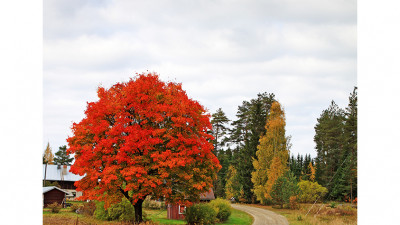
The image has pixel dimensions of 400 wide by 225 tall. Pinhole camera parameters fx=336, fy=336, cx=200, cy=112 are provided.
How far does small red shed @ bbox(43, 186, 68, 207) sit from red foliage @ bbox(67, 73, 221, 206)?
809 inches

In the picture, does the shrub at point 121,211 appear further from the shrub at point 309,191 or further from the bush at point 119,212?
the shrub at point 309,191

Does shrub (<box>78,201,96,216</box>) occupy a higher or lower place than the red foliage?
lower

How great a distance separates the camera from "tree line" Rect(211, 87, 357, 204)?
39125 millimetres

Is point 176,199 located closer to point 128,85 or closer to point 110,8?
point 128,85

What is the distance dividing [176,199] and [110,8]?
1043 centimetres

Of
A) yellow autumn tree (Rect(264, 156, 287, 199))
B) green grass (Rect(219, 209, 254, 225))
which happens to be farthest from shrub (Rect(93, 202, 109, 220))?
yellow autumn tree (Rect(264, 156, 287, 199))

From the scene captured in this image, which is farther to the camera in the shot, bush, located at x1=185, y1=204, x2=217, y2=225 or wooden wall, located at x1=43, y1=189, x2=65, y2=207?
wooden wall, located at x1=43, y1=189, x2=65, y2=207

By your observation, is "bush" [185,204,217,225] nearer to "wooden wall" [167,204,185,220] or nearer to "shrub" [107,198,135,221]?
"shrub" [107,198,135,221]

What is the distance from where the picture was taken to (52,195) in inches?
1417

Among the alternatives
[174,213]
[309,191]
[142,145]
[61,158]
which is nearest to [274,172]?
[309,191]

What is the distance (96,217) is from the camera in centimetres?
2469

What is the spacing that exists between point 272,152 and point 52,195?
25475 mm

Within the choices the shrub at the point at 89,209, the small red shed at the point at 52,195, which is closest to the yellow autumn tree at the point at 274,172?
the shrub at the point at 89,209

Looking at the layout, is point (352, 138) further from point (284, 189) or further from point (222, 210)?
point (222, 210)
